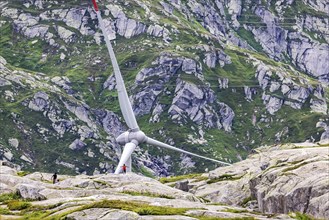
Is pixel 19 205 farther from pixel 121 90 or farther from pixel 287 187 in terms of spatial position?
pixel 121 90

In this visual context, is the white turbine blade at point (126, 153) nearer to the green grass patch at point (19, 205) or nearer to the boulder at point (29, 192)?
the boulder at point (29, 192)

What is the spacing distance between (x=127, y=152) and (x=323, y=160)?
56901 millimetres

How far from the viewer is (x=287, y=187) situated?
96.0m

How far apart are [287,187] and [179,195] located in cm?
2405

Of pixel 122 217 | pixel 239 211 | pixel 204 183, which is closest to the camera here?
pixel 122 217

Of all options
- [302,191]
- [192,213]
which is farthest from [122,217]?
[302,191]

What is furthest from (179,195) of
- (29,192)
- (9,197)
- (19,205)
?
(19,205)

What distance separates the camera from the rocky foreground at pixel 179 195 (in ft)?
181

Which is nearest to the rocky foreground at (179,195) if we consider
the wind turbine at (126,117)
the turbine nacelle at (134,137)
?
the wind turbine at (126,117)

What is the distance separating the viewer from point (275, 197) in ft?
312

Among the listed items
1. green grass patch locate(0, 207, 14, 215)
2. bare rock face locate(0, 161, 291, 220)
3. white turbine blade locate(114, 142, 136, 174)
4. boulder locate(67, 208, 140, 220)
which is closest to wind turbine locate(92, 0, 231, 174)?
white turbine blade locate(114, 142, 136, 174)

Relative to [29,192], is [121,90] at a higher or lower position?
higher

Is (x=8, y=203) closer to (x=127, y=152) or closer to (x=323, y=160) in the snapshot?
(x=323, y=160)

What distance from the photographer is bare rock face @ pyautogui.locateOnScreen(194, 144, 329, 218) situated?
3410 inches
